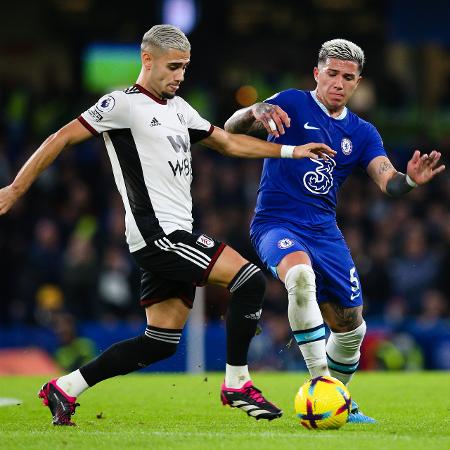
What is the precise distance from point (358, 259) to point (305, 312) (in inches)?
355

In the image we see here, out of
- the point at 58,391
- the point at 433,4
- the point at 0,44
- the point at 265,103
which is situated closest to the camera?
the point at 58,391

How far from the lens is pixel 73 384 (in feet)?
24.3

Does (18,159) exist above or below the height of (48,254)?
above

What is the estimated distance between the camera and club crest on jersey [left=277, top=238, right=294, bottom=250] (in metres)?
7.74

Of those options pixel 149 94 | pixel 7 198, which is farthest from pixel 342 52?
pixel 7 198

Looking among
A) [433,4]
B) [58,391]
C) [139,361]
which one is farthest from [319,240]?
[433,4]

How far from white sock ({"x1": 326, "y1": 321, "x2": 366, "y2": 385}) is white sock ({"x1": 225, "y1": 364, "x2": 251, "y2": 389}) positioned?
1092 mm

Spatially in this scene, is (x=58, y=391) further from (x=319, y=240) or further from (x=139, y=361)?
(x=319, y=240)

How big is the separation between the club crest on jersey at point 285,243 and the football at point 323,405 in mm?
1001

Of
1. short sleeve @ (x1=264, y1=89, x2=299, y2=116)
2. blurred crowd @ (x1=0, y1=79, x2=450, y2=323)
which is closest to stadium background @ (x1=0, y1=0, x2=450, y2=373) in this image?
blurred crowd @ (x1=0, y1=79, x2=450, y2=323)

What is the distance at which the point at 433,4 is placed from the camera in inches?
714

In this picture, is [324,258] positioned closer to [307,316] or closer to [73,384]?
[307,316]

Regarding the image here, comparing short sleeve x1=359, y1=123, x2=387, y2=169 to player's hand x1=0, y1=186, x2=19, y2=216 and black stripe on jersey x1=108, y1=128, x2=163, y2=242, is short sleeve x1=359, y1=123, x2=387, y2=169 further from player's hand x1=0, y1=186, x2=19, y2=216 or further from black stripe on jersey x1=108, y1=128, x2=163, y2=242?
player's hand x1=0, y1=186, x2=19, y2=216

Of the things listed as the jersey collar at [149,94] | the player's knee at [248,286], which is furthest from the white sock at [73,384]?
the jersey collar at [149,94]
